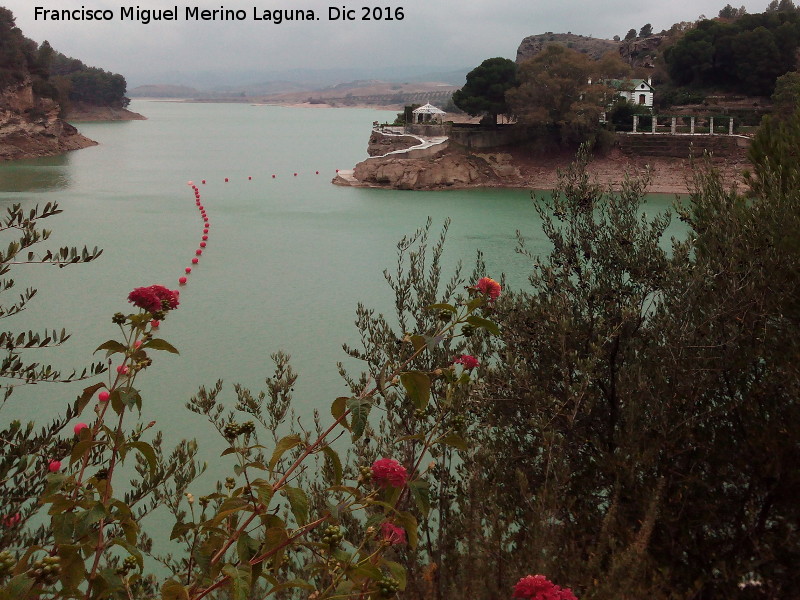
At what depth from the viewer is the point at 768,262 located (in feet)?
18.3

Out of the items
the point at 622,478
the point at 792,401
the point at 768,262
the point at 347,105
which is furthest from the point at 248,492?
the point at 347,105

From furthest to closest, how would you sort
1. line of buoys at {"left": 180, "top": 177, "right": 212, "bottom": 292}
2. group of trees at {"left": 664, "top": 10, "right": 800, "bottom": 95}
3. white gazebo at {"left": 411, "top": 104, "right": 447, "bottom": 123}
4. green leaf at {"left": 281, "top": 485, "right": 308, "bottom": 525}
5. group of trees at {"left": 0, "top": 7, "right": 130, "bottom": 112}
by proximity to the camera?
group of trees at {"left": 0, "top": 7, "right": 130, "bottom": 112}, group of trees at {"left": 664, "top": 10, "right": 800, "bottom": 95}, white gazebo at {"left": 411, "top": 104, "right": 447, "bottom": 123}, line of buoys at {"left": 180, "top": 177, "right": 212, "bottom": 292}, green leaf at {"left": 281, "top": 485, "right": 308, "bottom": 525}

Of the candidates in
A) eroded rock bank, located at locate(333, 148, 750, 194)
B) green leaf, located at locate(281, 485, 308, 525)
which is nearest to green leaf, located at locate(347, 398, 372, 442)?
green leaf, located at locate(281, 485, 308, 525)

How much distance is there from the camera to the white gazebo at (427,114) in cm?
4150

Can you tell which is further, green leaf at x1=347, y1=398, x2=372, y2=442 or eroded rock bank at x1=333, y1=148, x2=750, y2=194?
eroded rock bank at x1=333, y1=148, x2=750, y2=194

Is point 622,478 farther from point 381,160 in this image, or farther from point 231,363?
point 381,160

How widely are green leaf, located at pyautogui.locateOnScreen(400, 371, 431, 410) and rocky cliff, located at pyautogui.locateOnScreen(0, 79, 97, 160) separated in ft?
153

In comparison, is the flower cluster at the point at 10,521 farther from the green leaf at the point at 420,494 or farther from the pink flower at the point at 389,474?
the green leaf at the point at 420,494

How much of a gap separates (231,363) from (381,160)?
2314cm

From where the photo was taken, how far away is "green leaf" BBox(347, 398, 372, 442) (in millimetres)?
2297

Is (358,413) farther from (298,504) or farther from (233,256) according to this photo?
(233,256)

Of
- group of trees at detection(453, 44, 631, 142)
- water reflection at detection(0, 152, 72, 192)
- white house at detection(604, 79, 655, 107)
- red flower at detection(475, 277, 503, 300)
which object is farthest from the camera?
white house at detection(604, 79, 655, 107)

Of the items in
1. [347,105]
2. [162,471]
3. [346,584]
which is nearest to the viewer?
[346,584]

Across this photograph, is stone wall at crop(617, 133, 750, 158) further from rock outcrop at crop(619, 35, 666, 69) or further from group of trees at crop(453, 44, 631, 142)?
rock outcrop at crop(619, 35, 666, 69)
